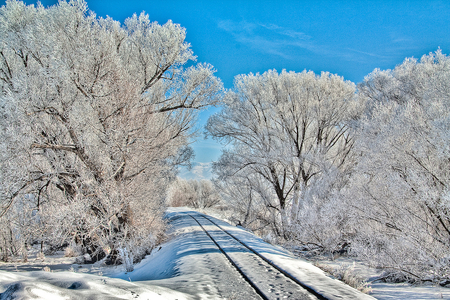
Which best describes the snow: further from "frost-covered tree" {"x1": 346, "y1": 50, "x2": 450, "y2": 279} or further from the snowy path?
the snowy path

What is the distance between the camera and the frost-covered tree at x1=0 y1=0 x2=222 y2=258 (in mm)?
7578

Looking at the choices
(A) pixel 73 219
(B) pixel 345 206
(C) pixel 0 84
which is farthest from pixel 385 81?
(C) pixel 0 84

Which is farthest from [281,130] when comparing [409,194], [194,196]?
[194,196]

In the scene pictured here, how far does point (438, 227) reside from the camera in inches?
293

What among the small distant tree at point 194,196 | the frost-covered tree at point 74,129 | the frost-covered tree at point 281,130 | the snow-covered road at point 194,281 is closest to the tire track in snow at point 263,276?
the snow-covered road at point 194,281

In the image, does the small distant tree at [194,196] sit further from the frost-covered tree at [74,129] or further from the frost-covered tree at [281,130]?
the frost-covered tree at [74,129]

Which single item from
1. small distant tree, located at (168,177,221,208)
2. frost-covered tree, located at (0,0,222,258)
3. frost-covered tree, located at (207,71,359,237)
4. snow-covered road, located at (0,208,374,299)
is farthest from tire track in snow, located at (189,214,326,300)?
small distant tree, located at (168,177,221,208)

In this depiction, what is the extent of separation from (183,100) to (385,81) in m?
15.5

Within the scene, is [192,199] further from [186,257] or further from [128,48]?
[186,257]

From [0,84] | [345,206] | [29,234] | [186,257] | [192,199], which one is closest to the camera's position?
[186,257]

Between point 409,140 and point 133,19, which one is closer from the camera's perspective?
point 409,140

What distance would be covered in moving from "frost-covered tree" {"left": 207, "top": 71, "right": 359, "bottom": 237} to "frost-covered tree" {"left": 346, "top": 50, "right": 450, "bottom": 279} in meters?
5.17

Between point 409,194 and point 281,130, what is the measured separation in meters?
9.68

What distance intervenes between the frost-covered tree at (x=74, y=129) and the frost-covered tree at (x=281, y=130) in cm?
713
